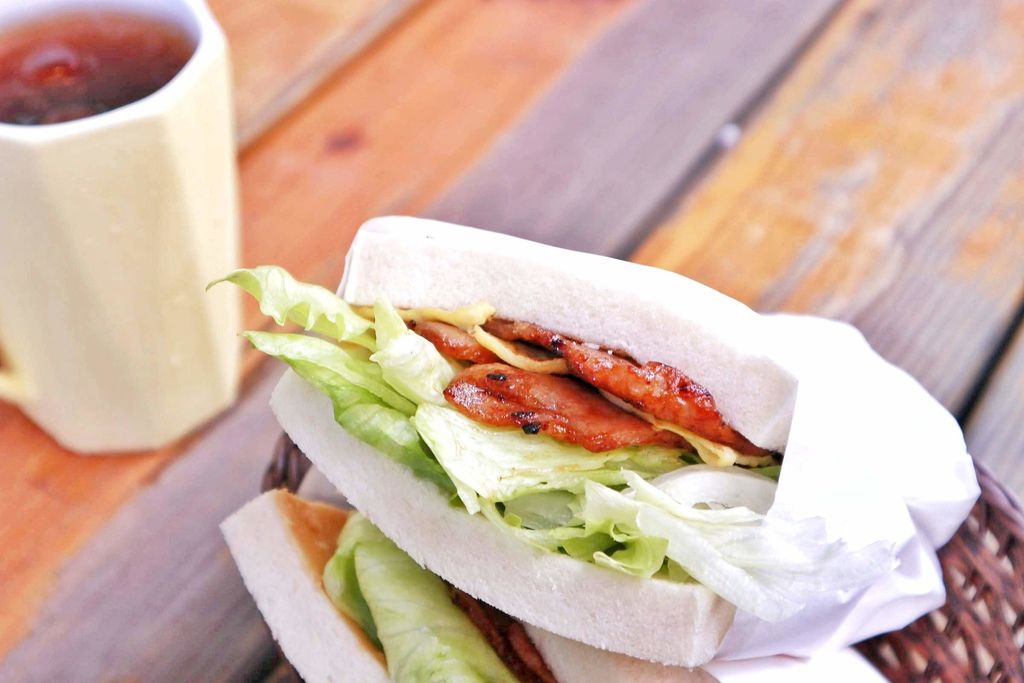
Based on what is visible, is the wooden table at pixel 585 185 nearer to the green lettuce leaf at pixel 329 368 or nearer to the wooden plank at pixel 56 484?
the wooden plank at pixel 56 484

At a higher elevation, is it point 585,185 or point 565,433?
point 565,433

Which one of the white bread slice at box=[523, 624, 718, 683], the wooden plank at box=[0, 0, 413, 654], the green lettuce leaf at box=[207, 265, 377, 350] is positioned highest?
the green lettuce leaf at box=[207, 265, 377, 350]

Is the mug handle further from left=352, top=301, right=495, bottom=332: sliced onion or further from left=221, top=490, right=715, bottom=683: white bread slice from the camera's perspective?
left=352, top=301, right=495, bottom=332: sliced onion

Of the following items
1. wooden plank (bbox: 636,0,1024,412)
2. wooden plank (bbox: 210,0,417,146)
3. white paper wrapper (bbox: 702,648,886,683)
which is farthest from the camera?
wooden plank (bbox: 210,0,417,146)

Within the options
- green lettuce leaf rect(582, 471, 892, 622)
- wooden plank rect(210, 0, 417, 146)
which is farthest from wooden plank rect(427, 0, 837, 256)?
green lettuce leaf rect(582, 471, 892, 622)

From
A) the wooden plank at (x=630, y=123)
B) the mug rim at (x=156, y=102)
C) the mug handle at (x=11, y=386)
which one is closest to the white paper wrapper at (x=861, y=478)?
the wooden plank at (x=630, y=123)

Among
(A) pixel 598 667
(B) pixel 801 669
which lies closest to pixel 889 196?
(B) pixel 801 669

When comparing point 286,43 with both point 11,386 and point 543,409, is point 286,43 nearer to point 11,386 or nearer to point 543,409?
point 11,386
